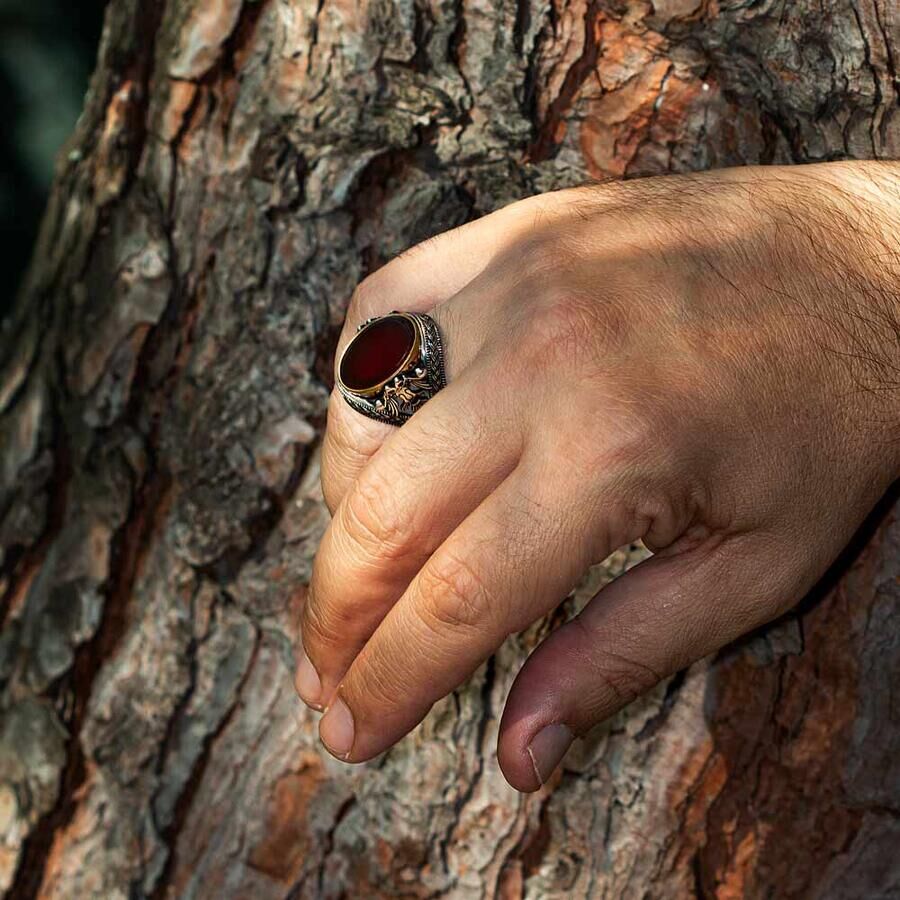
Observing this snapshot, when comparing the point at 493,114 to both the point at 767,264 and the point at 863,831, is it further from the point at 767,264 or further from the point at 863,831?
the point at 863,831

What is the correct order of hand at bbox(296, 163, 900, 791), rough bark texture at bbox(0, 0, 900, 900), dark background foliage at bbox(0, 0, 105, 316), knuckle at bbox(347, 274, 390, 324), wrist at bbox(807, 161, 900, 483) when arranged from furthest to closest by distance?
dark background foliage at bbox(0, 0, 105, 316) → rough bark texture at bbox(0, 0, 900, 900) → knuckle at bbox(347, 274, 390, 324) → wrist at bbox(807, 161, 900, 483) → hand at bbox(296, 163, 900, 791)

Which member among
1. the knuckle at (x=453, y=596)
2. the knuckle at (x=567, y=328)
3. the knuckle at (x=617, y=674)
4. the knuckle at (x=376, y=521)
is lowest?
the knuckle at (x=617, y=674)

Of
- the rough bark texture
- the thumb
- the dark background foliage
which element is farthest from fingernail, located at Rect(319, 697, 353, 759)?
the dark background foliage

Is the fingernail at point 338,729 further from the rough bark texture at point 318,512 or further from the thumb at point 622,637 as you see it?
the rough bark texture at point 318,512

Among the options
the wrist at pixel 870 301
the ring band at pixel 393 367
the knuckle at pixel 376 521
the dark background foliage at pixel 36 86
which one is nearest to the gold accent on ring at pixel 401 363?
the ring band at pixel 393 367

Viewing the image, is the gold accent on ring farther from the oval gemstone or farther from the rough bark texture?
the rough bark texture

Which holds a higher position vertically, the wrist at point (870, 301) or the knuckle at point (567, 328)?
the knuckle at point (567, 328)

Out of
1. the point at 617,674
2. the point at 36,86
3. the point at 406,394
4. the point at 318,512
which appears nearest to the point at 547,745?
the point at 617,674
